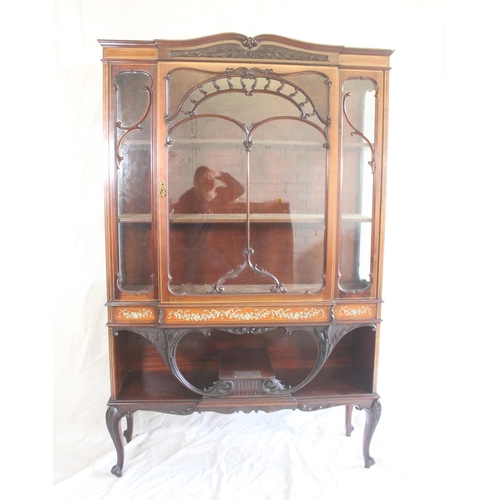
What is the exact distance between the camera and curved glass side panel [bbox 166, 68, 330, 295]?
1468mm

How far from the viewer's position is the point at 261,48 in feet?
4.70

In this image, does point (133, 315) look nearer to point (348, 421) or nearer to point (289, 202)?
point (289, 202)

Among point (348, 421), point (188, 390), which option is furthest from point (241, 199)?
point (348, 421)

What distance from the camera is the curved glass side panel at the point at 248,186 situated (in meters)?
1.47

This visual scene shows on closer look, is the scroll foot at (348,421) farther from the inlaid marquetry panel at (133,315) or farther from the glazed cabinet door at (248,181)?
the inlaid marquetry panel at (133,315)

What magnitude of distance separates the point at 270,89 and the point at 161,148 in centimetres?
44

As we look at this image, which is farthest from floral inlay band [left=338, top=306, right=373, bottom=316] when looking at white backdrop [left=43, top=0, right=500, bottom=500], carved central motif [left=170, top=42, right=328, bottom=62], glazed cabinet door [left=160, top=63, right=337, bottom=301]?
carved central motif [left=170, top=42, right=328, bottom=62]

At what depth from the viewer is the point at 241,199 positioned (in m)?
1.54

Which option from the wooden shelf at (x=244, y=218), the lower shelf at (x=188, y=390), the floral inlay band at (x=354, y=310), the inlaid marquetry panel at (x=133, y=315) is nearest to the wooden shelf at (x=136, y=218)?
the wooden shelf at (x=244, y=218)

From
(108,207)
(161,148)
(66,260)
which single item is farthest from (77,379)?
(161,148)

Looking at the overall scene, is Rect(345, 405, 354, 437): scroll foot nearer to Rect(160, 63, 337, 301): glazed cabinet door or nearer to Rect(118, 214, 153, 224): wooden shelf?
Rect(160, 63, 337, 301): glazed cabinet door

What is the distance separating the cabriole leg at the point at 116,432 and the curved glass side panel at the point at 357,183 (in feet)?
3.20

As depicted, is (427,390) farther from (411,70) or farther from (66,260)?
(66,260)

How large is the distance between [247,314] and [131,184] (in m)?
0.64
